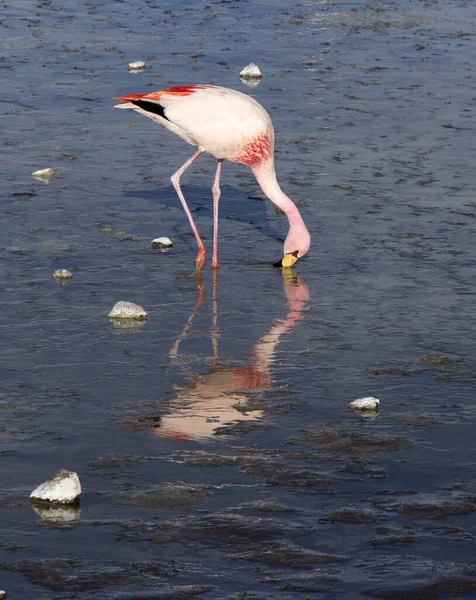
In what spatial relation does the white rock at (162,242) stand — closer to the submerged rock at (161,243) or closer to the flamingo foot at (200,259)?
the submerged rock at (161,243)

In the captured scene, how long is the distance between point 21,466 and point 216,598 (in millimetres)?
1555

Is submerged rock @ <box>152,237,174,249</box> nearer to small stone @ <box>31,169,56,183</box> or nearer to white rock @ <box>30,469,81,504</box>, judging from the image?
small stone @ <box>31,169,56,183</box>

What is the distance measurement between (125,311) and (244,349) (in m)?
0.92

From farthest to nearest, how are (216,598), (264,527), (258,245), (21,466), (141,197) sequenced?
(141,197) → (258,245) → (21,466) → (264,527) → (216,598)

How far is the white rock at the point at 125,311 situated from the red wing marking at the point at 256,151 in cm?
199

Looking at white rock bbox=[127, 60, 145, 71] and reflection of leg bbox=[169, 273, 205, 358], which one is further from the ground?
white rock bbox=[127, 60, 145, 71]

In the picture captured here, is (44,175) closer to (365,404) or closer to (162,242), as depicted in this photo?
(162,242)

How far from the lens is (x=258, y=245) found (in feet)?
34.0

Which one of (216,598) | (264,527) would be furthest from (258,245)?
(216,598)

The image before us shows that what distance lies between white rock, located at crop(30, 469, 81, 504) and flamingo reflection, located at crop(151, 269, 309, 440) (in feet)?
3.04

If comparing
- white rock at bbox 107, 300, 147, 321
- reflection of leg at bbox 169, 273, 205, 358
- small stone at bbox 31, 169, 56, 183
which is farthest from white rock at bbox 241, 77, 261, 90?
white rock at bbox 107, 300, 147, 321

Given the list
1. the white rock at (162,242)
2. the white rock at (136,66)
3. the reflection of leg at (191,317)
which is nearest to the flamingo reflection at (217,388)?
the reflection of leg at (191,317)

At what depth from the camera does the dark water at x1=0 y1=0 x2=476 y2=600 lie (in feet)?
17.6

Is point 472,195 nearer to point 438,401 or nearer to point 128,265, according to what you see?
point 128,265
